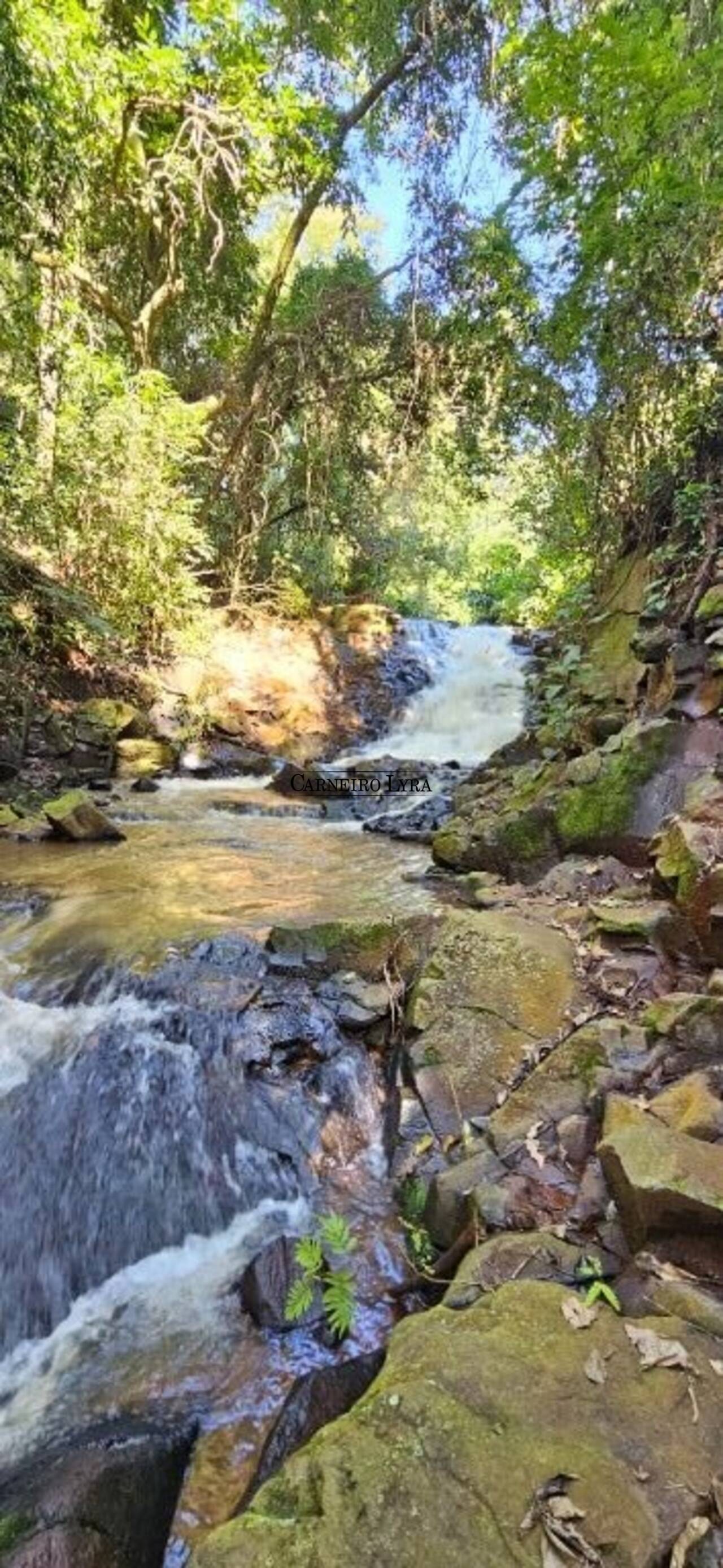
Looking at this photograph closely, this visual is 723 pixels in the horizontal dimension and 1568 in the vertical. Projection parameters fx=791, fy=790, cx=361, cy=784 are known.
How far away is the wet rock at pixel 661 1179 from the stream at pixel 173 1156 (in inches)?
35.6

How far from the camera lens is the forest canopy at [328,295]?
6.27 metres

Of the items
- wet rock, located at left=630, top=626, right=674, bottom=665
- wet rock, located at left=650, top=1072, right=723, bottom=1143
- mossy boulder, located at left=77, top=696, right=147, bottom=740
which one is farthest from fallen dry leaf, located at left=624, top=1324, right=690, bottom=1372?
mossy boulder, located at left=77, top=696, right=147, bottom=740

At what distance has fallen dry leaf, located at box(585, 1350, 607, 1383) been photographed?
158cm

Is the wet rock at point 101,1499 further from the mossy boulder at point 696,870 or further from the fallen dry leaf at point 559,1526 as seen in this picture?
the mossy boulder at point 696,870

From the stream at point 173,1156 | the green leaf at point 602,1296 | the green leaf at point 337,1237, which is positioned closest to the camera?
the green leaf at point 602,1296

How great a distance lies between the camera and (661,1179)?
196 centimetres

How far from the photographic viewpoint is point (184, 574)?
9.73 metres

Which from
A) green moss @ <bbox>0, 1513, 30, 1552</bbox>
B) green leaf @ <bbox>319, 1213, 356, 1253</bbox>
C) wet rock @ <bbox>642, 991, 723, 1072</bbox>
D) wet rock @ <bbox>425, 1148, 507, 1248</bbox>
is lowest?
green moss @ <bbox>0, 1513, 30, 1552</bbox>

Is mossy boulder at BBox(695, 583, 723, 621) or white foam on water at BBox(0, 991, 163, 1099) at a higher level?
mossy boulder at BBox(695, 583, 723, 621)

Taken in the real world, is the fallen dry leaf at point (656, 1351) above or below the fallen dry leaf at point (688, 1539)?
above

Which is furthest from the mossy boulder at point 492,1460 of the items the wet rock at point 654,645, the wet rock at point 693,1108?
the wet rock at point 654,645

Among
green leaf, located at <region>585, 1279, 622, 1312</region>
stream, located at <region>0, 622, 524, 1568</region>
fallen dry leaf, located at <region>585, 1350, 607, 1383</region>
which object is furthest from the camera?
stream, located at <region>0, 622, 524, 1568</region>

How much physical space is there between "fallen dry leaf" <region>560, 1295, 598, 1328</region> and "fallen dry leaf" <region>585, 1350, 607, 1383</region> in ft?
0.29

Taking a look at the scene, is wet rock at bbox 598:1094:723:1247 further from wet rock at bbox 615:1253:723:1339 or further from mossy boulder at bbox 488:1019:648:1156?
mossy boulder at bbox 488:1019:648:1156
